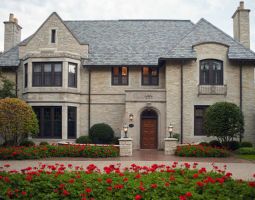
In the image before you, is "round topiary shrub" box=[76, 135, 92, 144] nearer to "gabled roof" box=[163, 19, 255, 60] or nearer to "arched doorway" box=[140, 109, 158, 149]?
"arched doorway" box=[140, 109, 158, 149]

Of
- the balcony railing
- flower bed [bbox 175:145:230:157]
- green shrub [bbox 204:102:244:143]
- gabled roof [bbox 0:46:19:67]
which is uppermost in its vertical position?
gabled roof [bbox 0:46:19:67]

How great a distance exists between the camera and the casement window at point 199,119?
2405cm

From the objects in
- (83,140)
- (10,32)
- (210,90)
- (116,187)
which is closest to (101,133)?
(83,140)

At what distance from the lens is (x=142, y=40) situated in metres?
28.3

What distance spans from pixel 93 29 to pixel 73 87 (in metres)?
7.23

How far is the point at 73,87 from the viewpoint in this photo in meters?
25.5

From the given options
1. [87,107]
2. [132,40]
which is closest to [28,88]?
[87,107]

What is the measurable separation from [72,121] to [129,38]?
29.2 feet

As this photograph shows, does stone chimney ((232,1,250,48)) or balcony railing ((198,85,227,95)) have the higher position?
stone chimney ((232,1,250,48))

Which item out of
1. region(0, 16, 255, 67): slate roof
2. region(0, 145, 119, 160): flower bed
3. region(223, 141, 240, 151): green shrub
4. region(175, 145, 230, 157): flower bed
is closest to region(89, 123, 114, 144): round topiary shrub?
region(0, 16, 255, 67): slate roof

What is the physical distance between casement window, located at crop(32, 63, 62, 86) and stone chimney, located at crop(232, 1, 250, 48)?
15.1 meters

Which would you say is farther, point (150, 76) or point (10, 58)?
point (10, 58)

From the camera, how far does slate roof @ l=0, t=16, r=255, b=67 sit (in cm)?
2448

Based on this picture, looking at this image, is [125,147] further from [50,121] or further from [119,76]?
[119,76]
